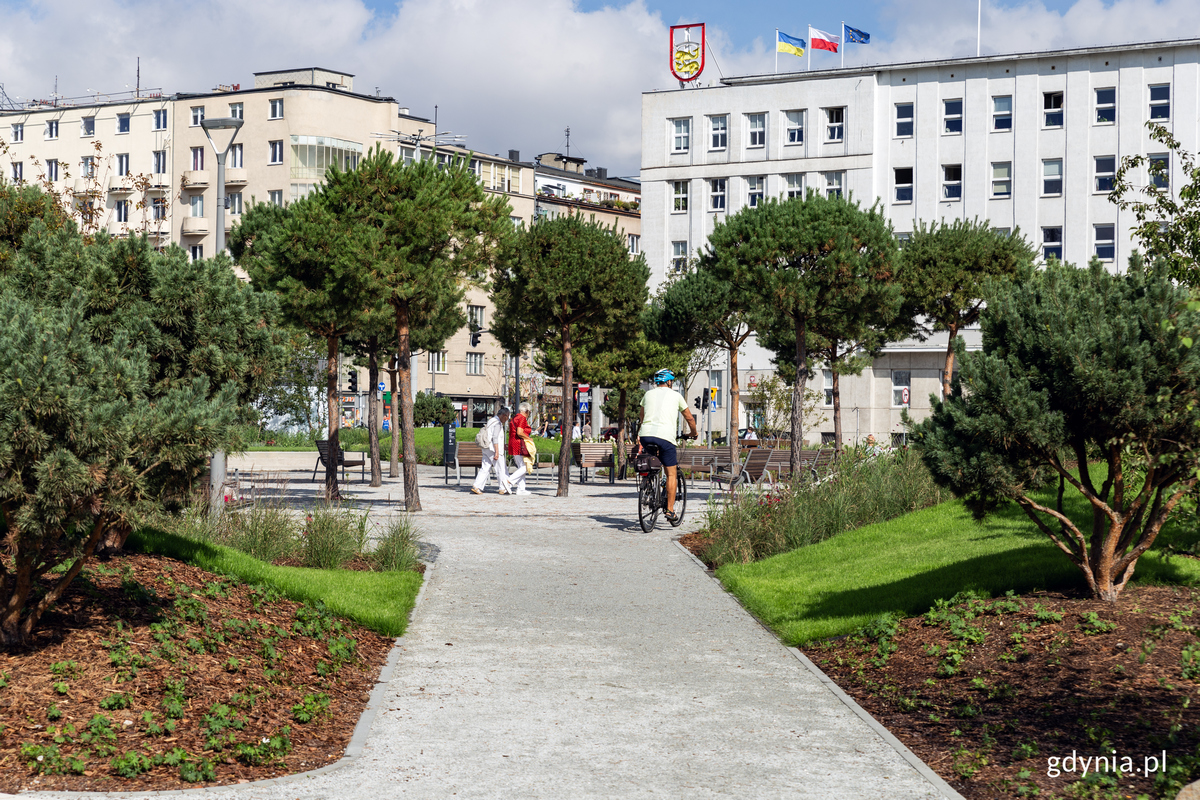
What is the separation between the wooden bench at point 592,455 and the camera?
30.9 meters

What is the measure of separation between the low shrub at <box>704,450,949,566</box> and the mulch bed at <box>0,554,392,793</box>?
5.88m

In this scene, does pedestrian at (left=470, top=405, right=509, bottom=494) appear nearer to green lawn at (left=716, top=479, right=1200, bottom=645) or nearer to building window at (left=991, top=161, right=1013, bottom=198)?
green lawn at (left=716, top=479, right=1200, bottom=645)

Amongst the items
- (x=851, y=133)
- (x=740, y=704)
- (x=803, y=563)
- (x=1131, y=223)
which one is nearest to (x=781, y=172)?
(x=851, y=133)

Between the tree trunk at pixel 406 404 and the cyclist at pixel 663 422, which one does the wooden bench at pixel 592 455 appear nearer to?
the tree trunk at pixel 406 404

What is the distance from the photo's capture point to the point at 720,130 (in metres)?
68.0

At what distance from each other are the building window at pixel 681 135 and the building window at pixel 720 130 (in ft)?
4.57

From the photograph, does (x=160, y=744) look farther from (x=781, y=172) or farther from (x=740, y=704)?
(x=781, y=172)

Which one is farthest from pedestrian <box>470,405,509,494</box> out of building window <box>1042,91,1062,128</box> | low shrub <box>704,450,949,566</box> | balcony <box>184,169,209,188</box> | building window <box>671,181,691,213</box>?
balcony <box>184,169,209,188</box>

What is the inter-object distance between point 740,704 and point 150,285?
5218 mm

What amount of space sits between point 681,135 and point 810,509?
57.1 meters

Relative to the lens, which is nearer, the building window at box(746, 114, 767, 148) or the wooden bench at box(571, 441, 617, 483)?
the wooden bench at box(571, 441, 617, 483)

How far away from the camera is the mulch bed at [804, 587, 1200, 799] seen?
18.0ft

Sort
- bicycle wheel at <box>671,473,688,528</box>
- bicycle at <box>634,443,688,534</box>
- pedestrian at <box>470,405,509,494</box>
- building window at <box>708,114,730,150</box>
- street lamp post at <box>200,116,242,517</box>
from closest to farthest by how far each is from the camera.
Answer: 1. street lamp post at <box>200,116,242,517</box>
2. bicycle at <box>634,443,688,534</box>
3. bicycle wheel at <box>671,473,688,528</box>
4. pedestrian at <box>470,405,509,494</box>
5. building window at <box>708,114,730,150</box>

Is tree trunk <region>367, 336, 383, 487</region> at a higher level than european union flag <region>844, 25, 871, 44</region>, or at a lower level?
lower
